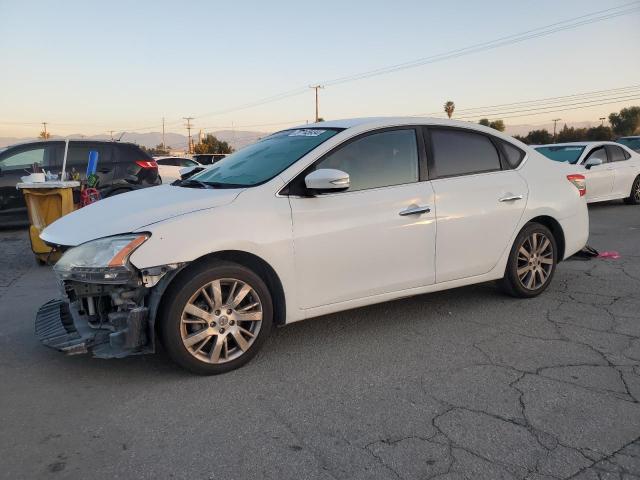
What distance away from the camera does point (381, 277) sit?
13.8 feet

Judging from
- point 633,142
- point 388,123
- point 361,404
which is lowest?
point 361,404

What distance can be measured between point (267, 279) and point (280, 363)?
0.59 m

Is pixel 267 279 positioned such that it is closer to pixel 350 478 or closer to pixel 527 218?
pixel 350 478

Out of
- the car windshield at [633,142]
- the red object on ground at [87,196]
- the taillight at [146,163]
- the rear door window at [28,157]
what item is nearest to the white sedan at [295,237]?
the red object on ground at [87,196]

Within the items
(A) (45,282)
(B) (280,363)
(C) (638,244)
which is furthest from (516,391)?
(C) (638,244)

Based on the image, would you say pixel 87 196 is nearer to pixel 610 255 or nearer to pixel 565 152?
pixel 610 255

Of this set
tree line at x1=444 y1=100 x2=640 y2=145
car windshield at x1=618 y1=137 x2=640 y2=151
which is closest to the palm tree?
tree line at x1=444 y1=100 x2=640 y2=145

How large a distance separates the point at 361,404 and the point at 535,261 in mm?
2747

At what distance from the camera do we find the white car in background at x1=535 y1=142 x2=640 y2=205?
12.2 metres

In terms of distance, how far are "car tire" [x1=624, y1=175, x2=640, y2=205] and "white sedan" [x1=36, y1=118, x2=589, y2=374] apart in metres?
9.35

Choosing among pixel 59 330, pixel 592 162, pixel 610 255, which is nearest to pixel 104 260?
pixel 59 330

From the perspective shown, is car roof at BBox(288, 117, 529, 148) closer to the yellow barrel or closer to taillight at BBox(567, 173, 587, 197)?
taillight at BBox(567, 173, 587, 197)

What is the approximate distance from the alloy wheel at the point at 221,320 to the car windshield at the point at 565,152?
34.7 ft

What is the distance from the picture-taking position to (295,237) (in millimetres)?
3818
